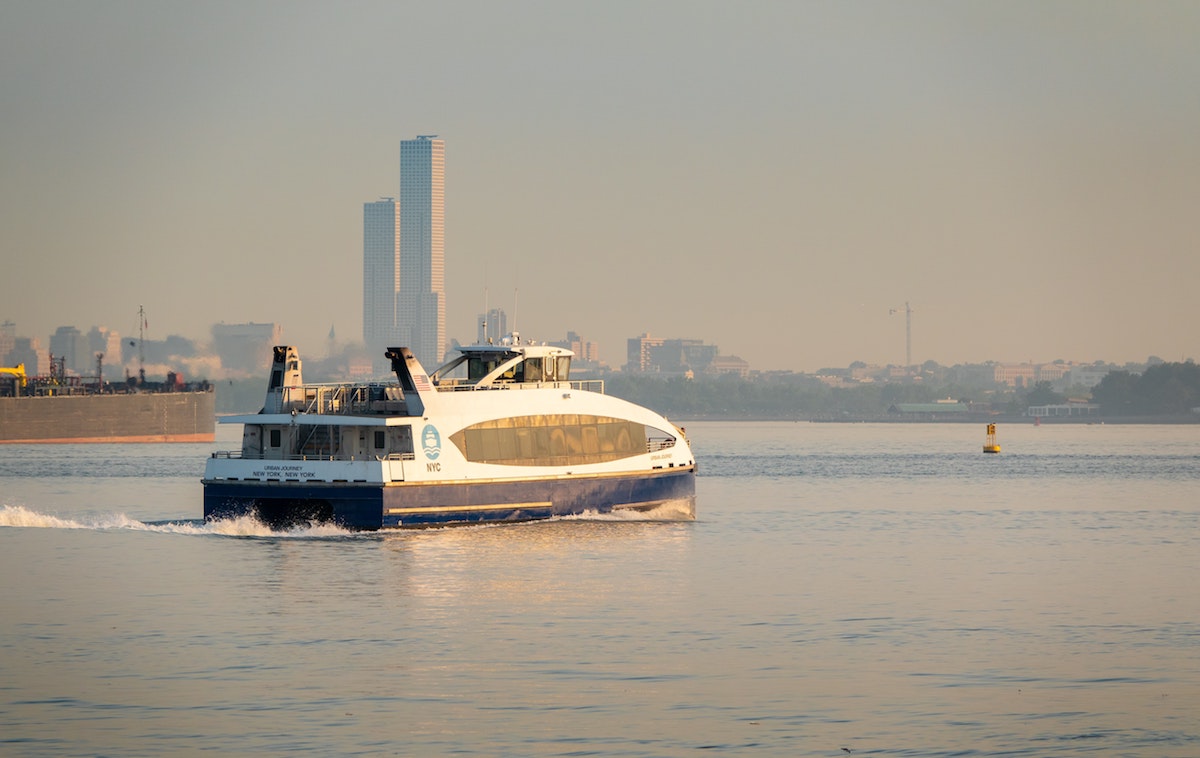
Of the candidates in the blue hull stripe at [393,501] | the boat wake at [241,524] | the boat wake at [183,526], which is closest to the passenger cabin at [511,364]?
the blue hull stripe at [393,501]

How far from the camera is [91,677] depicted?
27.1 m

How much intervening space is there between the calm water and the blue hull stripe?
64 centimetres

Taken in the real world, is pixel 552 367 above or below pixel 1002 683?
above

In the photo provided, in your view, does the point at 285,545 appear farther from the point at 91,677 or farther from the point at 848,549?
the point at 91,677

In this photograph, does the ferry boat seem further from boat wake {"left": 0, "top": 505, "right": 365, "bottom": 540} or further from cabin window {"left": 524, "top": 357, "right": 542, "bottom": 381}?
boat wake {"left": 0, "top": 505, "right": 365, "bottom": 540}

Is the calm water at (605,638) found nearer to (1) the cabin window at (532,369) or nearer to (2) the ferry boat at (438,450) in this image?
(2) the ferry boat at (438,450)

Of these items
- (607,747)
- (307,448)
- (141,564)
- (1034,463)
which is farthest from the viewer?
(1034,463)

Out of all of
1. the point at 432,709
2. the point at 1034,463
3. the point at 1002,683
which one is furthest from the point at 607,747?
the point at 1034,463

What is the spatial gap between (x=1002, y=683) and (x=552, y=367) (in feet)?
101

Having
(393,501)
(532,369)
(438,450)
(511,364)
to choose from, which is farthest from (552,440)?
(393,501)

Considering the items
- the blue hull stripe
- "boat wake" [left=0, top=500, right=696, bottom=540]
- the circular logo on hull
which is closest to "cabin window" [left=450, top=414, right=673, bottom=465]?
the circular logo on hull

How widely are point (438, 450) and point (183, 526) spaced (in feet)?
27.7

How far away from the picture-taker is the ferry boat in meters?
49.0

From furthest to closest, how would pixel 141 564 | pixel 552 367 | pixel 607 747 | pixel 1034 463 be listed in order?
pixel 1034 463
pixel 552 367
pixel 141 564
pixel 607 747
